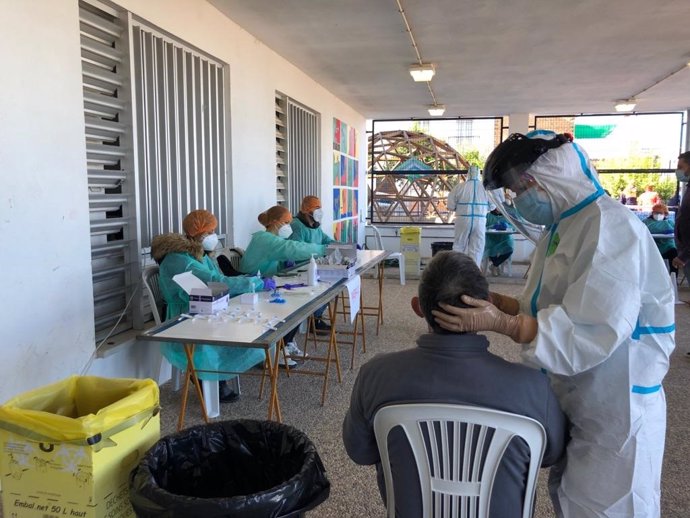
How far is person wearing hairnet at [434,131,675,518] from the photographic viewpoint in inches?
49.3

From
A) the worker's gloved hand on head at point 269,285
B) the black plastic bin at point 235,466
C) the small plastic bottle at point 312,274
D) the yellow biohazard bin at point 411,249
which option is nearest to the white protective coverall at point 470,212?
the yellow biohazard bin at point 411,249

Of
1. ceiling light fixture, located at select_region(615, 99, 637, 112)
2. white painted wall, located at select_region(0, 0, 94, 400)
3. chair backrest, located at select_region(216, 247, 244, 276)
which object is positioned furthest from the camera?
ceiling light fixture, located at select_region(615, 99, 637, 112)

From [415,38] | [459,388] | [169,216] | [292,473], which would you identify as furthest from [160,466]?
[415,38]

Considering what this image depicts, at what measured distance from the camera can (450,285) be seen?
1.27 m

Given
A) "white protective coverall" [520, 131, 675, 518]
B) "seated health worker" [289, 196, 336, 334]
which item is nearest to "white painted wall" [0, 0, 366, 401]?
"seated health worker" [289, 196, 336, 334]

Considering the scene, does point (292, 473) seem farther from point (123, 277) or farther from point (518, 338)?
point (123, 277)

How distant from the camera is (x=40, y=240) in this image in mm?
2604

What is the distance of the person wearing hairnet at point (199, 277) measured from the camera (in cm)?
294

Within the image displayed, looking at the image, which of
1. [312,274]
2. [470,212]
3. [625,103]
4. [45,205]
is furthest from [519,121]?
[45,205]

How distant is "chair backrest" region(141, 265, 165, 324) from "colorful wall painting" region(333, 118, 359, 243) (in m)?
5.04

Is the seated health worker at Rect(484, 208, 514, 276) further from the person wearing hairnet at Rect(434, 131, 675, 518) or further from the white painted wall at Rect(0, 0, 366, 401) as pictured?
the person wearing hairnet at Rect(434, 131, 675, 518)

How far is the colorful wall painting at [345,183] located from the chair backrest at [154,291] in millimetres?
5039

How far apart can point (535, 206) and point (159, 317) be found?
2391 mm

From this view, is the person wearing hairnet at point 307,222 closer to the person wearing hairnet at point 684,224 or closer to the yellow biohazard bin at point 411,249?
the person wearing hairnet at point 684,224
